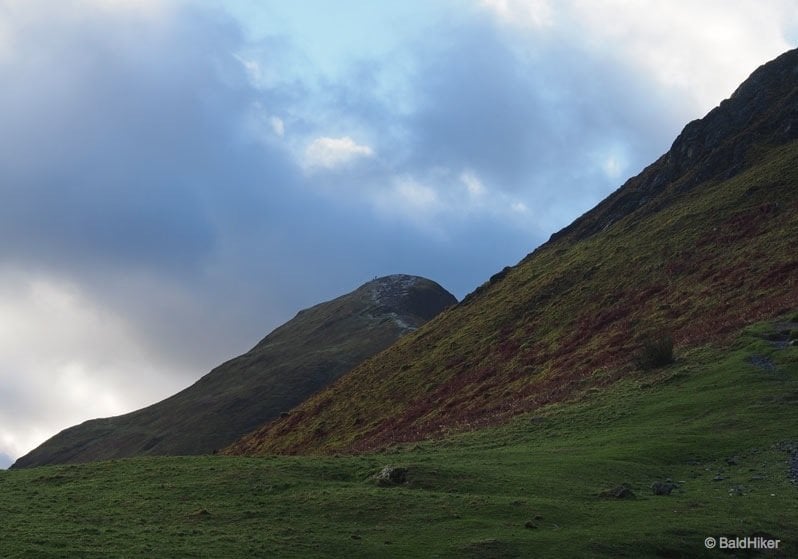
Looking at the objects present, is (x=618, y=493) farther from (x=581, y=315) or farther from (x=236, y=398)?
(x=236, y=398)

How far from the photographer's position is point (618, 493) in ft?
103

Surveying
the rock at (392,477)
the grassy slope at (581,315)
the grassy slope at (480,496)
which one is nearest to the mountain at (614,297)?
the grassy slope at (581,315)

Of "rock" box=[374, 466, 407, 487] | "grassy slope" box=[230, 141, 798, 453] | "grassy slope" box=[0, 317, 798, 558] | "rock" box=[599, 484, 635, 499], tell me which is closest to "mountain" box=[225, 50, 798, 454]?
"grassy slope" box=[230, 141, 798, 453]

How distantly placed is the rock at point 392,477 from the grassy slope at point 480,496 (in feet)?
1.41

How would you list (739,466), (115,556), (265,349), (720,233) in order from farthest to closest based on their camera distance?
(265,349) < (720,233) < (739,466) < (115,556)

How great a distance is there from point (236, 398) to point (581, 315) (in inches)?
3451

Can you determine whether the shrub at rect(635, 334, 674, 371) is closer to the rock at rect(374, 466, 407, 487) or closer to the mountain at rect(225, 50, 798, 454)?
the mountain at rect(225, 50, 798, 454)

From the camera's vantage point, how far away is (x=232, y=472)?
35.6 m

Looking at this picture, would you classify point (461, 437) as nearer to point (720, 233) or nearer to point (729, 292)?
point (729, 292)

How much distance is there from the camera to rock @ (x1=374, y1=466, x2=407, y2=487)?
33344 mm

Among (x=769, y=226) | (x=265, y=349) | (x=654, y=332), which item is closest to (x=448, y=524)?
(x=654, y=332)

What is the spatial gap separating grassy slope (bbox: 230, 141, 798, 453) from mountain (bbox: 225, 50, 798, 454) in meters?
0.25

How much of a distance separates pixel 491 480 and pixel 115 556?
16.6m

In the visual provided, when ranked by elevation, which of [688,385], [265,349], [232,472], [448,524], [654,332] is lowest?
[448,524]
